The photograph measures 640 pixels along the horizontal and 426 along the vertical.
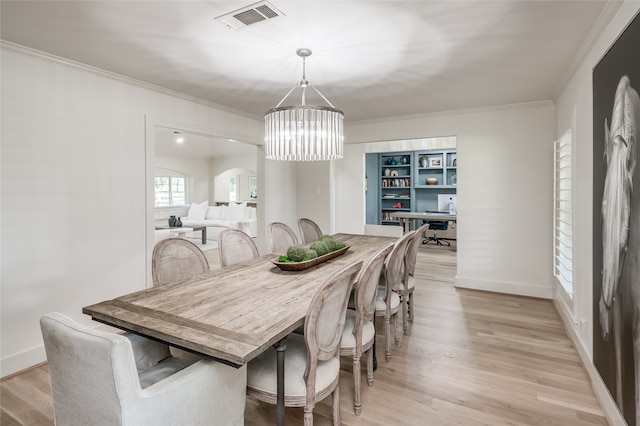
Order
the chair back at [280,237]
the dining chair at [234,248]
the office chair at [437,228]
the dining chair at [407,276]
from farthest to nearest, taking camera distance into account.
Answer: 1. the office chair at [437,228]
2. the chair back at [280,237]
3. the dining chair at [407,276]
4. the dining chair at [234,248]

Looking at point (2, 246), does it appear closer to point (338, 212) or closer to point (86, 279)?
point (86, 279)

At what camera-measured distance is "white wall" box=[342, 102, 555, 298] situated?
409 centimetres

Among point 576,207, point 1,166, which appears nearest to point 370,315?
point 576,207

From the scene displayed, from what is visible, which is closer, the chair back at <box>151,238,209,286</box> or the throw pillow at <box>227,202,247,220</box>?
the chair back at <box>151,238,209,286</box>

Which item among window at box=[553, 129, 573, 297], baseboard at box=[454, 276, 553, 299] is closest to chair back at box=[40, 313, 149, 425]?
window at box=[553, 129, 573, 297]

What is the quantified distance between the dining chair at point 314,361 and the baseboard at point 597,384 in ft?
4.93

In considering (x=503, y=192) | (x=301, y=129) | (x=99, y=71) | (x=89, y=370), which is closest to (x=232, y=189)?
(x=99, y=71)

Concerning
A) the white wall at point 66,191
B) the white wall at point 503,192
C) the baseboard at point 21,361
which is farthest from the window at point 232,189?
the baseboard at point 21,361

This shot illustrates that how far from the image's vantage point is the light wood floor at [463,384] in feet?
6.44

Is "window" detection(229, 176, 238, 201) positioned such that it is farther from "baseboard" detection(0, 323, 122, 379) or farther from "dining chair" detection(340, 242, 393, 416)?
"dining chair" detection(340, 242, 393, 416)

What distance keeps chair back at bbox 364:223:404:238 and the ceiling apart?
164 cm

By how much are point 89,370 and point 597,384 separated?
2.79 metres

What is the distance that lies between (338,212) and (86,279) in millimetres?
4826

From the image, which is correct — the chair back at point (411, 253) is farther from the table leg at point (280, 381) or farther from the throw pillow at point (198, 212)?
the throw pillow at point (198, 212)
